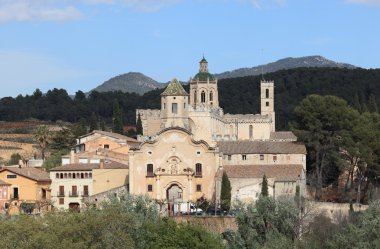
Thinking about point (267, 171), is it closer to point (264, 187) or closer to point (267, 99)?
point (264, 187)

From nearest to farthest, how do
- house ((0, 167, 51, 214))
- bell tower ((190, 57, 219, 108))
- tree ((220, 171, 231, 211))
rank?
tree ((220, 171, 231, 211))
house ((0, 167, 51, 214))
bell tower ((190, 57, 219, 108))

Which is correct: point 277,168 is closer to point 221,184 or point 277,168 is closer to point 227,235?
point 221,184

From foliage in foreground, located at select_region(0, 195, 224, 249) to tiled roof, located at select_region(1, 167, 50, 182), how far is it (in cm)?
1632

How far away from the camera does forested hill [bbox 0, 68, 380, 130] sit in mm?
169625

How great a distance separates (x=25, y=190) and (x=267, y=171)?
18361 mm

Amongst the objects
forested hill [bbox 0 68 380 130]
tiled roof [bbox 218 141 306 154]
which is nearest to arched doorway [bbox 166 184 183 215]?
tiled roof [bbox 218 141 306 154]

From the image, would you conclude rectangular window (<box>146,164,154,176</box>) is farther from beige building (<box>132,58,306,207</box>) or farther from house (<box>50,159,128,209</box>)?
house (<box>50,159,128,209</box>)

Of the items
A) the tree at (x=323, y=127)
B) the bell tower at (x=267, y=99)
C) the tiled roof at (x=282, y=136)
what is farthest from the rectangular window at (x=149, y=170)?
the bell tower at (x=267, y=99)

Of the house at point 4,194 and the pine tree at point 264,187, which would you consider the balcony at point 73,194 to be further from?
the pine tree at point 264,187

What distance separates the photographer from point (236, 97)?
7121 inches

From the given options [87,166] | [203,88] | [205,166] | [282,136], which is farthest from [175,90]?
[203,88]

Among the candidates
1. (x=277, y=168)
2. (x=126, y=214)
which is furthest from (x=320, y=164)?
(x=126, y=214)

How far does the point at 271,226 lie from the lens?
67062mm

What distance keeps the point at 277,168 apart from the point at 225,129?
2726 centimetres
